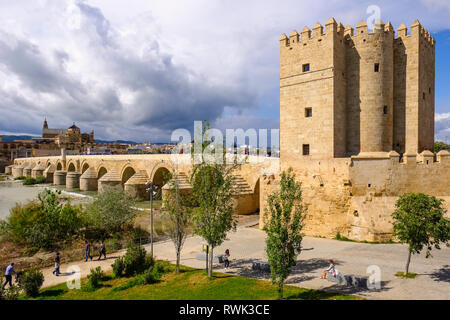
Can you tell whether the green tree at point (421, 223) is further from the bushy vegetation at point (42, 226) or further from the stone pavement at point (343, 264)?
the bushy vegetation at point (42, 226)

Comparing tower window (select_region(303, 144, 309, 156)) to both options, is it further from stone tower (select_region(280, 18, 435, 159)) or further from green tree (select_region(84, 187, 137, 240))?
green tree (select_region(84, 187, 137, 240))

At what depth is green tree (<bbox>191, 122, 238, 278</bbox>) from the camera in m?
11.2

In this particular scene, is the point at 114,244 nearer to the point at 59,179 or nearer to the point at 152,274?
the point at 152,274

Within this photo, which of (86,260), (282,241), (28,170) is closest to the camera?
(282,241)

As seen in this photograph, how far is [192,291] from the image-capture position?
32.8 feet

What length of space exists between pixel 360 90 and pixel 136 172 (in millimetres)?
26006

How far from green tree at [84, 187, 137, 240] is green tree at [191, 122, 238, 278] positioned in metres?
8.68

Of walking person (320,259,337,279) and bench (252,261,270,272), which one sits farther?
bench (252,261,270,272)

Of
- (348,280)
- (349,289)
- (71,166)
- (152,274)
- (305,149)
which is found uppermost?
(305,149)

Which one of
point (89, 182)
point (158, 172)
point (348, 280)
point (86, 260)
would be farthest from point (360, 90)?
point (89, 182)

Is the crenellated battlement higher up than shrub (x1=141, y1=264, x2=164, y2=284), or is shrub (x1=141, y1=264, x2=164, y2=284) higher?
the crenellated battlement

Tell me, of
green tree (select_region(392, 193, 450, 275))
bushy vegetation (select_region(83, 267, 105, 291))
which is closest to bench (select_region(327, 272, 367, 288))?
green tree (select_region(392, 193, 450, 275))

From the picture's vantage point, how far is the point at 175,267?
497 inches
